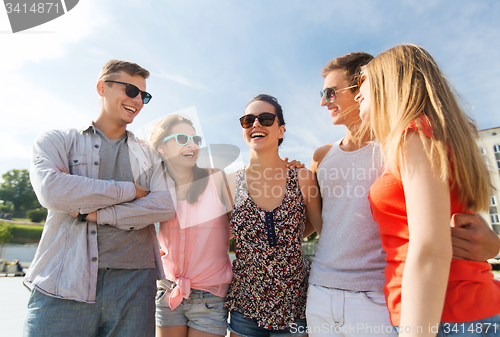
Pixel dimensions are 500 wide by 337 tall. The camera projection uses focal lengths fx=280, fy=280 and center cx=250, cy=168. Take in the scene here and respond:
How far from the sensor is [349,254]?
240 cm

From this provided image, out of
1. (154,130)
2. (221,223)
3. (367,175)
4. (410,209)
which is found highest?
(154,130)

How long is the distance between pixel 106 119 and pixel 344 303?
10.3 feet

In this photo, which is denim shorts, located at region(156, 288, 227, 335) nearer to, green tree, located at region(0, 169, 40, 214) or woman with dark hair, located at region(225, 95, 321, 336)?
woman with dark hair, located at region(225, 95, 321, 336)

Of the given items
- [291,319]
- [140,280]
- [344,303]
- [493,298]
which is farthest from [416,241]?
[140,280]

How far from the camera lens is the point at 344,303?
2.26 metres

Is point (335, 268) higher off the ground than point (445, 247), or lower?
lower

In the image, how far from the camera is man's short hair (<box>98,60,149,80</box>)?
3328mm

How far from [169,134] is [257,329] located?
8.31ft

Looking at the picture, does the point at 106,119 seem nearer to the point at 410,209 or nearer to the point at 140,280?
the point at 140,280

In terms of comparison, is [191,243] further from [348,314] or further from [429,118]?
[429,118]

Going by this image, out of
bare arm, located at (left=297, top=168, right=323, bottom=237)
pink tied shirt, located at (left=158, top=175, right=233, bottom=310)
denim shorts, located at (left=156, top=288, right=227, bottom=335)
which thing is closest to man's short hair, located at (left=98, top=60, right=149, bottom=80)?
pink tied shirt, located at (left=158, top=175, right=233, bottom=310)

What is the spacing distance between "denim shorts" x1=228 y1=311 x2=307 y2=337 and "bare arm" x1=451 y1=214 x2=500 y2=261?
180 centimetres


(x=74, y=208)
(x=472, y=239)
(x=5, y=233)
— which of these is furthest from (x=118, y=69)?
(x=5, y=233)

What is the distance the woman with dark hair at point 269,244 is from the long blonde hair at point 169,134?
1.61 ft
